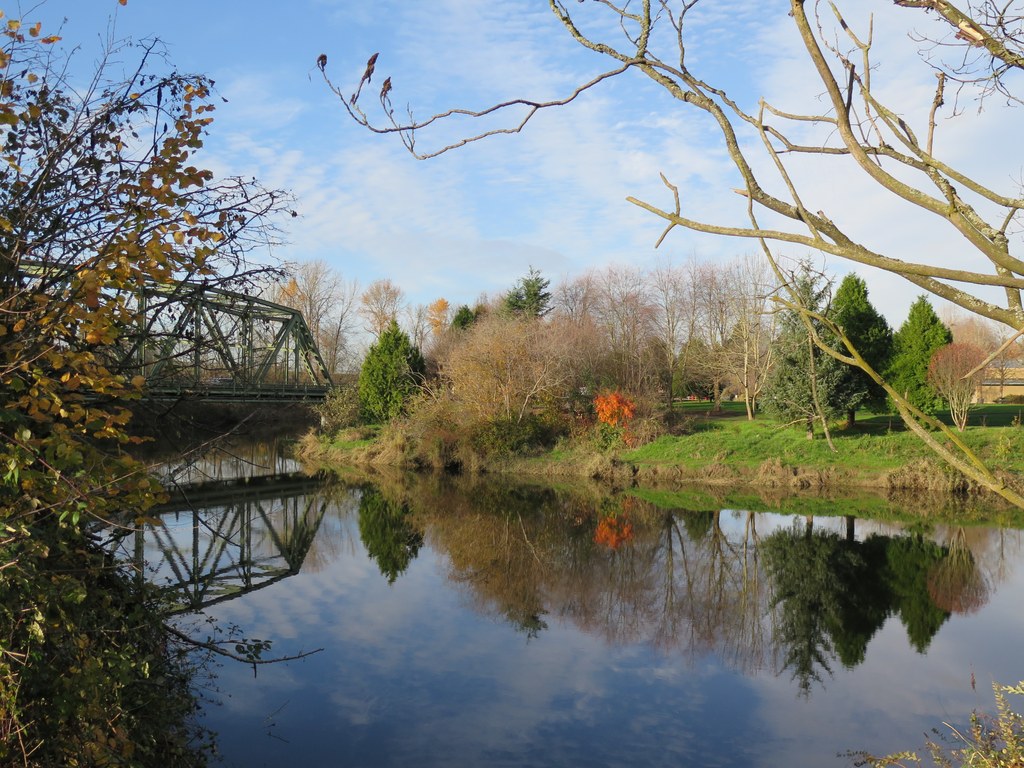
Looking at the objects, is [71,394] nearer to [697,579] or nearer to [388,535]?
[697,579]

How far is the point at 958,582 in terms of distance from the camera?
1170cm

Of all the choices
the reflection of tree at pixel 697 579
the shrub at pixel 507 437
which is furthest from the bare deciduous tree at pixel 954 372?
the shrub at pixel 507 437

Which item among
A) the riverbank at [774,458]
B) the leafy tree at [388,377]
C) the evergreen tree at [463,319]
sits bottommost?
the riverbank at [774,458]

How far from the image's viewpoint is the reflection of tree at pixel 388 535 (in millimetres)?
13578

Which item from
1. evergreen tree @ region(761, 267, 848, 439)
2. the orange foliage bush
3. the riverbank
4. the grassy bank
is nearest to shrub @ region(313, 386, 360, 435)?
the grassy bank

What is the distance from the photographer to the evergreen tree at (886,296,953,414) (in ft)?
78.3

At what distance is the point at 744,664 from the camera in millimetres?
8594

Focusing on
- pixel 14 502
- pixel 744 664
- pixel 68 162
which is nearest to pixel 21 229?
pixel 68 162

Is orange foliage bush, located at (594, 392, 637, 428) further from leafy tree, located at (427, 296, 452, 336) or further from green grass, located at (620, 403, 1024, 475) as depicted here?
leafy tree, located at (427, 296, 452, 336)

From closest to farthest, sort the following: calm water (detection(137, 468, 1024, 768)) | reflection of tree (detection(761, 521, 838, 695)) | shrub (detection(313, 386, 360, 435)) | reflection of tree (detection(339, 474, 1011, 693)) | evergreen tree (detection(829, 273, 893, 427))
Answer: calm water (detection(137, 468, 1024, 768)) < reflection of tree (detection(761, 521, 838, 695)) < reflection of tree (detection(339, 474, 1011, 693)) < evergreen tree (detection(829, 273, 893, 427)) < shrub (detection(313, 386, 360, 435))

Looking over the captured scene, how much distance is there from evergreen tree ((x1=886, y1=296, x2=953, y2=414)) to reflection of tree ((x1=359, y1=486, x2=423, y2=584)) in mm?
15402

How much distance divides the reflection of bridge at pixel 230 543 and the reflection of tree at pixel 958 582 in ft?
30.5

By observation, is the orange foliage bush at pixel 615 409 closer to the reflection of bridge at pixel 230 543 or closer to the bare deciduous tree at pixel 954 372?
the bare deciduous tree at pixel 954 372

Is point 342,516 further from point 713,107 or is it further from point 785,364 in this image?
point 713,107
